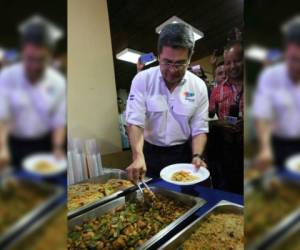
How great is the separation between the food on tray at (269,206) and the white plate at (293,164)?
38mm

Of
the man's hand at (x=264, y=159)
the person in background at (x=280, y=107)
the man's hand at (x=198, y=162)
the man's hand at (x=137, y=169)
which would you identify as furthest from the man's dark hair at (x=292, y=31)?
the man's hand at (x=137, y=169)

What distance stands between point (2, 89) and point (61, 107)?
0.13m

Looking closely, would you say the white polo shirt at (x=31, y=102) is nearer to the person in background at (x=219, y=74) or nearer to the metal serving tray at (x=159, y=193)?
the metal serving tray at (x=159, y=193)

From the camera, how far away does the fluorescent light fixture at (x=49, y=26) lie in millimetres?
558

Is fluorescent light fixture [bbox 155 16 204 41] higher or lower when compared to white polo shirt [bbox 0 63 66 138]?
higher

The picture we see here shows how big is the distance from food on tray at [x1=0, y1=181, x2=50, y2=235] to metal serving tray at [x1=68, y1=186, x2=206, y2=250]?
534 mm

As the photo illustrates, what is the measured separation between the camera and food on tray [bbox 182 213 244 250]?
1.07 metres

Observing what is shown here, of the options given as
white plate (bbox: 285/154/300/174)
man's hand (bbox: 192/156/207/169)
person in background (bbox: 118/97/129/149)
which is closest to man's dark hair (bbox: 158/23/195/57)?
person in background (bbox: 118/97/129/149)

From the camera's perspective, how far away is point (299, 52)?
0.55 meters

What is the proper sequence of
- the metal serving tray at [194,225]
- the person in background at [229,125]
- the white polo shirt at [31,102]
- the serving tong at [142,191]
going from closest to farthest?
the white polo shirt at [31,102]
the metal serving tray at [194,225]
the person in background at [229,125]
the serving tong at [142,191]

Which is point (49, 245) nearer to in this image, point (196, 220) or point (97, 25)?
point (196, 220)

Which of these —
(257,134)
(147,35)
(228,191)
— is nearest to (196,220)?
(228,191)

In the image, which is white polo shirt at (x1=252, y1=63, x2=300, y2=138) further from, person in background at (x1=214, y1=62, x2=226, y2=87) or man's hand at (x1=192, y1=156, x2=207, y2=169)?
man's hand at (x1=192, y1=156, x2=207, y2=169)

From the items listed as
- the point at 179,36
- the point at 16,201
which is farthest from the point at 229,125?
the point at 16,201
